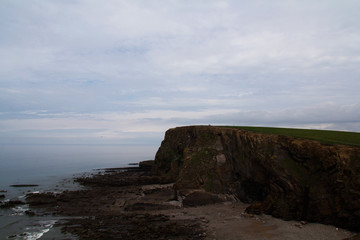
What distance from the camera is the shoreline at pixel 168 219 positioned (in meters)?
16.1

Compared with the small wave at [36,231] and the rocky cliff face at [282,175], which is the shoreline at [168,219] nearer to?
the small wave at [36,231]

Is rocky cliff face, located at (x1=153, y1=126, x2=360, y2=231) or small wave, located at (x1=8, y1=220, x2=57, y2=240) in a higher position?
rocky cliff face, located at (x1=153, y1=126, x2=360, y2=231)

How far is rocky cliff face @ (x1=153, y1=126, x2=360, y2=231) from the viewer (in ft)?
52.5

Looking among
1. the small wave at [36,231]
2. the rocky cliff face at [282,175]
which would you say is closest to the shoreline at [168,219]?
the small wave at [36,231]

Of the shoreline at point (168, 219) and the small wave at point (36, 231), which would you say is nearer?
the shoreline at point (168, 219)

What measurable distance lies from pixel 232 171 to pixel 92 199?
55.5ft

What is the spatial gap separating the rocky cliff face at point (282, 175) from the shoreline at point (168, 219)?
1.04m

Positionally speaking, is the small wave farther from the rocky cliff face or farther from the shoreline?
the rocky cliff face

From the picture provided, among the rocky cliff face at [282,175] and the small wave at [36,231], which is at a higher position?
the rocky cliff face at [282,175]

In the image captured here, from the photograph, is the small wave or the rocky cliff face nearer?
the rocky cliff face

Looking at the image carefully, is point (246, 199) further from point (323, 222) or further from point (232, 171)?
point (323, 222)

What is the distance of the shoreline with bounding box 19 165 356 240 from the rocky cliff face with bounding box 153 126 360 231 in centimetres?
104

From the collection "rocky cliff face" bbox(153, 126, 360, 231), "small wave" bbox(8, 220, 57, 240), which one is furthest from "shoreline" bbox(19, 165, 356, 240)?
"rocky cliff face" bbox(153, 126, 360, 231)

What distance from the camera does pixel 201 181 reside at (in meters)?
28.4
